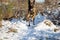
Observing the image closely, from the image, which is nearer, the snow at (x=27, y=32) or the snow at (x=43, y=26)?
the snow at (x=27, y=32)

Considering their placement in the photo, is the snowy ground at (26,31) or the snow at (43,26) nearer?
the snowy ground at (26,31)

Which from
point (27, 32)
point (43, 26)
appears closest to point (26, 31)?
point (27, 32)

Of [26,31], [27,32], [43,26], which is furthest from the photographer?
[43,26]

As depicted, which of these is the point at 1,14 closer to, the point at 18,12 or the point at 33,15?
the point at 18,12

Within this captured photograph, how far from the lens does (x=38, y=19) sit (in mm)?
9672

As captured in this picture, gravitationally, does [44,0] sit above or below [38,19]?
above

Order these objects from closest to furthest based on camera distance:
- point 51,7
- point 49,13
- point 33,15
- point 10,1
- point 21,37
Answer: point 21,37
point 33,15
point 10,1
point 49,13
point 51,7

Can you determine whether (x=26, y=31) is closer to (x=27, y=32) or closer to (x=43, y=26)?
(x=27, y=32)

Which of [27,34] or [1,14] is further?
[1,14]

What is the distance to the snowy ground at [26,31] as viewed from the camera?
7246 millimetres

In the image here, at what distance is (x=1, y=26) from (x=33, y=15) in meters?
1.85

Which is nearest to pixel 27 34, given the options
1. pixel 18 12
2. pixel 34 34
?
pixel 34 34

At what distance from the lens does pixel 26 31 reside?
26.1 feet

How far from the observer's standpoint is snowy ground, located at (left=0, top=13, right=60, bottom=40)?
7246 mm
